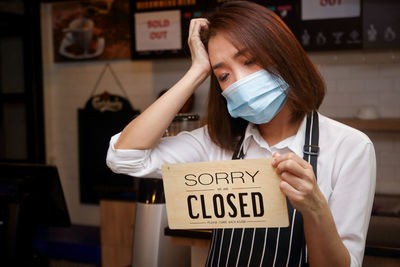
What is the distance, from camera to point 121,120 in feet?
16.5

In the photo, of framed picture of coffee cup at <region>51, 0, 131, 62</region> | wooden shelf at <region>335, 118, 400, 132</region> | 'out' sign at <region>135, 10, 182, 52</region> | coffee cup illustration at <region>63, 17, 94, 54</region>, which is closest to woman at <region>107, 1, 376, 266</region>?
wooden shelf at <region>335, 118, 400, 132</region>

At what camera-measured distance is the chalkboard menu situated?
12.0 ft

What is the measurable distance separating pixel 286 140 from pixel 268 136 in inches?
2.6

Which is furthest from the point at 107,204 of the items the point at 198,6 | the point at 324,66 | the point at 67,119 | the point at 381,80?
the point at 381,80

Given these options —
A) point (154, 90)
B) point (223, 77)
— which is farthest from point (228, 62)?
point (154, 90)

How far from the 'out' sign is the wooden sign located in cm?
332

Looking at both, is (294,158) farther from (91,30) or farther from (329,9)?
(91,30)

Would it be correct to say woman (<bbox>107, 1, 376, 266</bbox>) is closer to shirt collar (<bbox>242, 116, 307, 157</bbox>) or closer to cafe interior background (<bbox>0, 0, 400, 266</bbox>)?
shirt collar (<bbox>242, 116, 307, 157</bbox>)

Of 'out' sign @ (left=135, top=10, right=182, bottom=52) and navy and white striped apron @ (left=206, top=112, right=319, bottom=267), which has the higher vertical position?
'out' sign @ (left=135, top=10, right=182, bottom=52)

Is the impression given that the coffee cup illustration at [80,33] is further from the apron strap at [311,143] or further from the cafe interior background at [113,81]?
the apron strap at [311,143]

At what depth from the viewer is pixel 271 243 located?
1416mm

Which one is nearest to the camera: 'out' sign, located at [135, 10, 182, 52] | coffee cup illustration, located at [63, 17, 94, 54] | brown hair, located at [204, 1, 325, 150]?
brown hair, located at [204, 1, 325, 150]

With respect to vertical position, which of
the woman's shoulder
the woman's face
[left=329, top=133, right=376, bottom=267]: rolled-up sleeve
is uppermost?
the woman's face

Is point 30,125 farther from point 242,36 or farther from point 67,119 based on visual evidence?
point 242,36
